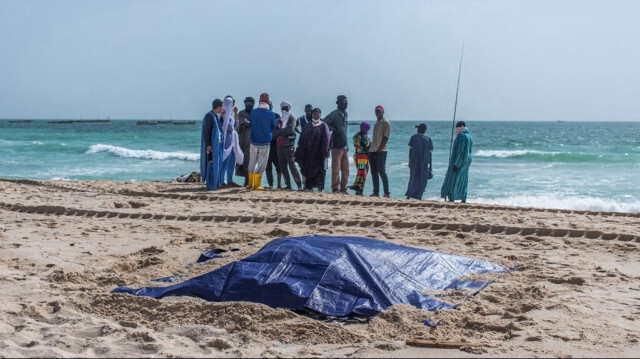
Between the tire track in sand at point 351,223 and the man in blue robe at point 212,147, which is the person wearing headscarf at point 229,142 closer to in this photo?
the man in blue robe at point 212,147

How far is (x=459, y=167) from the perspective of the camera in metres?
10.3

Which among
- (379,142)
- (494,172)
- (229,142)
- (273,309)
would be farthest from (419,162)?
(494,172)

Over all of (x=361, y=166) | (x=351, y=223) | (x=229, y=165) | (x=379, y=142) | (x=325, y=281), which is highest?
(x=379, y=142)

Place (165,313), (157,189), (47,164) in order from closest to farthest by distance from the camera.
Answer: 1. (165,313)
2. (157,189)
3. (47,164)

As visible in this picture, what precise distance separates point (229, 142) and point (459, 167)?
3711 millimetres

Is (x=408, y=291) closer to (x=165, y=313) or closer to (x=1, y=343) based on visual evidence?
(x=165, y=313)

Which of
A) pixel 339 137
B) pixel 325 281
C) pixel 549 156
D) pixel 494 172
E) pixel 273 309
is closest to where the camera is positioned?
pixel 273 309

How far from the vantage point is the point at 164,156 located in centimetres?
2955

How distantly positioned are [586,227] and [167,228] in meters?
4.76

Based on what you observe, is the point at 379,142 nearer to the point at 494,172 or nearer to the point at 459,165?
the point at 459,165

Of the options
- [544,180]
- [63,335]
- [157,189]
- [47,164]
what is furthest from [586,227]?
[47,164]

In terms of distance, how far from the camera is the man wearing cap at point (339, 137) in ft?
36.5

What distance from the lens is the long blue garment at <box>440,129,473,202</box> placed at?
10.2m

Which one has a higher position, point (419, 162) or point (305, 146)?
point (305, 146)
